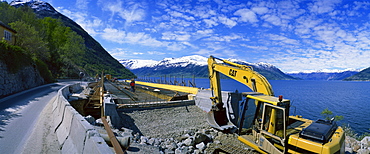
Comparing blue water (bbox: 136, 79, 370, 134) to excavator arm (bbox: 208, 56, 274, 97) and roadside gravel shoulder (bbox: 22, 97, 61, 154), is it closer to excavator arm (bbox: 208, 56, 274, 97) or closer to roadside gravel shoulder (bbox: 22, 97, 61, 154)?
excavator arm (bbox: 208, 56, 274, 97)

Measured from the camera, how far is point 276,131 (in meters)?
6.56

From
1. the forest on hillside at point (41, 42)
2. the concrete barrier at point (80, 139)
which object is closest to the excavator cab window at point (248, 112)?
the concrete barrier at point (80, 139)

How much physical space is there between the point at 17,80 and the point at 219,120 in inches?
640

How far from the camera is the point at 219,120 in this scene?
13641 mm

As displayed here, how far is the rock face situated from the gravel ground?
8.01 m

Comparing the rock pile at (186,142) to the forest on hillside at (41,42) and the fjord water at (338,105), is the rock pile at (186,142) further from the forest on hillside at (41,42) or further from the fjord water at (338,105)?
the forest on hillside at (41,42)

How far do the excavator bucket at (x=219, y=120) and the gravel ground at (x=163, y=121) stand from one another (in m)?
1.48

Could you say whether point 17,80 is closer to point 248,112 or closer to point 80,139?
point 80,139

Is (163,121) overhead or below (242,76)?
below

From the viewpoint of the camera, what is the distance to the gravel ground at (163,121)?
1320cm

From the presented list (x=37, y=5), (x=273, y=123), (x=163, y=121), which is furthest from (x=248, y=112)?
(x=37, y=5)

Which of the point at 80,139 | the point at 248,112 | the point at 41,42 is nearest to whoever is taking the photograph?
the point at 80,139

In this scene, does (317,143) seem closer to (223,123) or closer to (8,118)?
(223,123)

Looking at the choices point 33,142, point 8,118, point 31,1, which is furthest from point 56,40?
point 31,1
